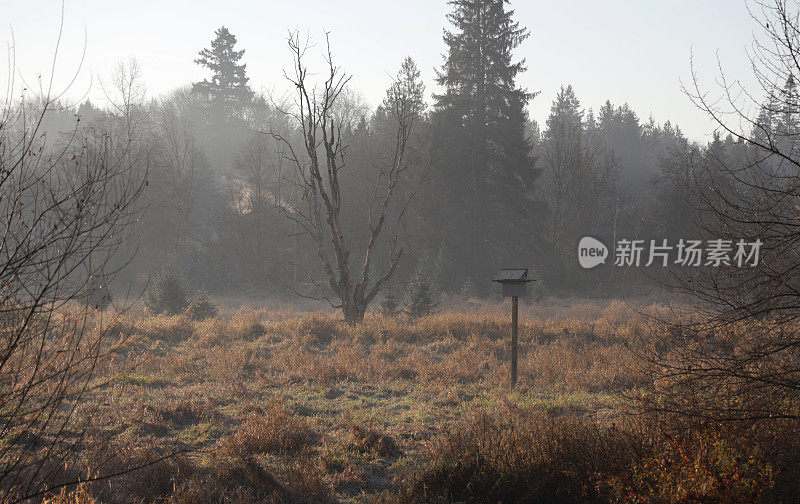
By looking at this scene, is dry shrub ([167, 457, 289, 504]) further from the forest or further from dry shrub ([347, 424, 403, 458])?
dry shrub ([347, 424, 403, 458])

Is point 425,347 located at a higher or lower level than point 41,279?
lower

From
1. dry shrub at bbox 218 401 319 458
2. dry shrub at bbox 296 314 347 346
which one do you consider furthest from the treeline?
dry shrub at bbox 218 401 319 458

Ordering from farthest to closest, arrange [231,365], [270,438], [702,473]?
1. [231,365]
2. [270,438]
3. [702,473]

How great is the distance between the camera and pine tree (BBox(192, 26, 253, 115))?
4978cm

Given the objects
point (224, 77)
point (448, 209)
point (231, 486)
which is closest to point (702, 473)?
point (231, 486)

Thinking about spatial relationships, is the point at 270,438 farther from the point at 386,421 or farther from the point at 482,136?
the point at 482,136

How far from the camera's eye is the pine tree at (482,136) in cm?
3406

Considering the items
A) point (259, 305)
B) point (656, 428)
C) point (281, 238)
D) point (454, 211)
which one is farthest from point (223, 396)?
point (281, 238)

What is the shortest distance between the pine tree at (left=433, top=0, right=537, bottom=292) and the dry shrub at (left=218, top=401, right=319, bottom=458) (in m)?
27.6

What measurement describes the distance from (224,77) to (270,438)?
2008 inches

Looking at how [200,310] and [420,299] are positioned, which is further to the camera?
[420,299]

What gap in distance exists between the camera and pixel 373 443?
6383 millimetres

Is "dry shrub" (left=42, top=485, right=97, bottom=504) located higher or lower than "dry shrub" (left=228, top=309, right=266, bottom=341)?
higher

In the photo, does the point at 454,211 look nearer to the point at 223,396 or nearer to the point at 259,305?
the point at 259,305
